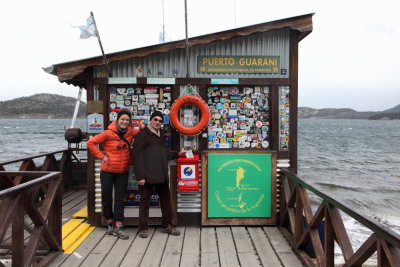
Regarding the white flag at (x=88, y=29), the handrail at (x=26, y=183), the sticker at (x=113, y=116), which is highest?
the white flag at (x=88, y=29)

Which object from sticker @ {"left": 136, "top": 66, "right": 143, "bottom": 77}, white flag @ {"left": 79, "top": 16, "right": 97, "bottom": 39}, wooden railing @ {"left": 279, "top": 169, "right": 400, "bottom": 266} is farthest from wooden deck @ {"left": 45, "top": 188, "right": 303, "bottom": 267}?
→ white flag @ {"left": 79, "top": 16, "right": 97, "bottom": 39}

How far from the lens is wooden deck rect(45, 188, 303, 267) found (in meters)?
3.79

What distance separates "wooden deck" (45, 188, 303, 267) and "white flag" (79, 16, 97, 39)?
8.34 feet

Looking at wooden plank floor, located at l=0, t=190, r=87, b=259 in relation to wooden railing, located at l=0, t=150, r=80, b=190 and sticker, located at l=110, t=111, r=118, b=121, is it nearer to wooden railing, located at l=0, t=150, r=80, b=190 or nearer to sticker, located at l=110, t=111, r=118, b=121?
wooden railing, located at l=0, t=150, r=80, b=190

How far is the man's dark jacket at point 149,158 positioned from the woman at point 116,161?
23cm

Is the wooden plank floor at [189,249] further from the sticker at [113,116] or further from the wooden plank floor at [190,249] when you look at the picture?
the sticker at [113,116]

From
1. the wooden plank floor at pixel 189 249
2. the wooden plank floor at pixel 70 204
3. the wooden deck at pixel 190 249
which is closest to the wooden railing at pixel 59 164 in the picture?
the wooden plank floor at pixel 70 204

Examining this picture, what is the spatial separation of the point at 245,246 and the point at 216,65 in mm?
2425

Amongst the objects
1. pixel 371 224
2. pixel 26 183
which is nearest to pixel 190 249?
pixel 26 183

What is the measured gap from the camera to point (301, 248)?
4043mm

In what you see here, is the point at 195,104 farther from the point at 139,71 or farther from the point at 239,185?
the point at 239,185

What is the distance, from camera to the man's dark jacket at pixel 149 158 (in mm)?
4359

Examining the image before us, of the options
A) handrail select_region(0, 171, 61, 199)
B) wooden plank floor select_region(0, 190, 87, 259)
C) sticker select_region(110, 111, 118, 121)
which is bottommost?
wooden plank floor select_region(0, 190, 87, 259)

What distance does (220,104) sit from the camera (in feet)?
16.5
